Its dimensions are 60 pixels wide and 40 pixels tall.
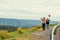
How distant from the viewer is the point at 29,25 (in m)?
4.27

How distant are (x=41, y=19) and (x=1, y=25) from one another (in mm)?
908

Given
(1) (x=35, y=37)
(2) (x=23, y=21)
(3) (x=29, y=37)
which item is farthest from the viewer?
(2) (x=23, y=21)

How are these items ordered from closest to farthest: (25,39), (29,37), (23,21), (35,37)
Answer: (35,37) < (29,37) < (25,39) < (23,21)

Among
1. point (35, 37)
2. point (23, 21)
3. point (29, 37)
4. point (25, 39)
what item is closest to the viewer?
point (35, 37)

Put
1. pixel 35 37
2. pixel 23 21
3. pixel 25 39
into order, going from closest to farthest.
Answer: pixel 35 37 < pixel 25 39 < pixel 23 21

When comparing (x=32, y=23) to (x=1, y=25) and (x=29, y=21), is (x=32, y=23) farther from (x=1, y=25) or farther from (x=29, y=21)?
(x=1, y=25)

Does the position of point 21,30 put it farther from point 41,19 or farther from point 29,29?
point 41,19

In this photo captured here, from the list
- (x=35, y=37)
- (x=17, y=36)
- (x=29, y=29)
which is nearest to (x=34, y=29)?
(x=29, y=29)

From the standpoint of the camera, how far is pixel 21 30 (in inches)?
168

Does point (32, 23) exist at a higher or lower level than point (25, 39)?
higher

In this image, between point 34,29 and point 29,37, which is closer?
point 29,37

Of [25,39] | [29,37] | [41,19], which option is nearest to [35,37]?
[29,37]

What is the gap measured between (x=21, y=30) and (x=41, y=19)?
1.68 ft

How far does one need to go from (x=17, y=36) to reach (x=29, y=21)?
44 centimetres
